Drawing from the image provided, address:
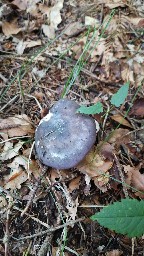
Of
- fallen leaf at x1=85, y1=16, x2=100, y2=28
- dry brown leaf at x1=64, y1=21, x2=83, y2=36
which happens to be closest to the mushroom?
dry brown leaf at x1=64, y1=21, x2=83, y2=36

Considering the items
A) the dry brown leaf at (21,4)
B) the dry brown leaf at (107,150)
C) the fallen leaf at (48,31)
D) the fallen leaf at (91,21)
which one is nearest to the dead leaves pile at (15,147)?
the dry brown leaf at (107,150)

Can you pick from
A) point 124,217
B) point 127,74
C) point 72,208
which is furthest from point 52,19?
point 124,217

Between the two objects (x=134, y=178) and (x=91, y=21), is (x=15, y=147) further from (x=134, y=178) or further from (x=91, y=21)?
(x=91, y=21)

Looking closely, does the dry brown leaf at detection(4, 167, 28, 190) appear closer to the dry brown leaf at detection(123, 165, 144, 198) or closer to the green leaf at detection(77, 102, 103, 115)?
the green leaf at detection(77, 102, 103, 115)

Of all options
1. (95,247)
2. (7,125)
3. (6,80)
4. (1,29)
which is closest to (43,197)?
(95,247)

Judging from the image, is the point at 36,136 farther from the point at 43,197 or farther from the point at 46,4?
the point at 46,4

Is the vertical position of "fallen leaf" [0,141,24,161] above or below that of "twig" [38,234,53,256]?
above
